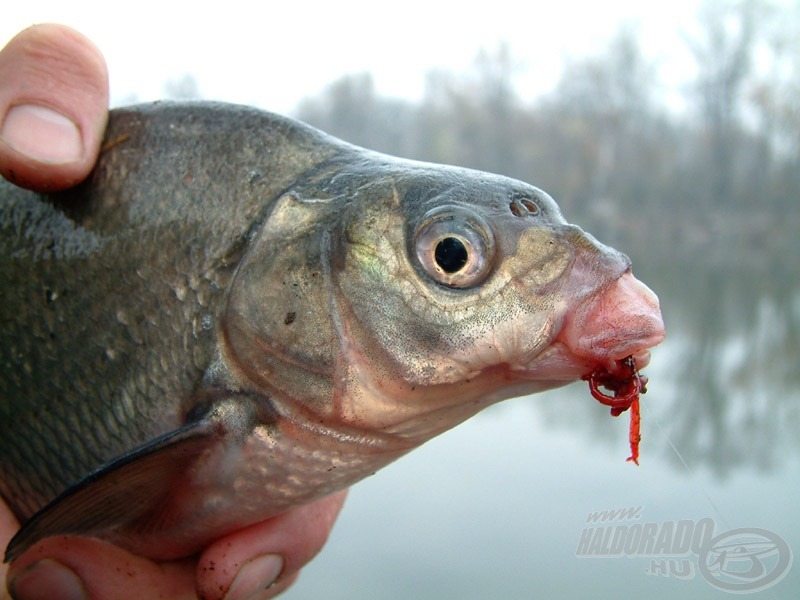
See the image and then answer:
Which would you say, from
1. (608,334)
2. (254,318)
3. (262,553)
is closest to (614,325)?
(608,334)

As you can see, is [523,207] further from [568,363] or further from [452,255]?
[568,363]

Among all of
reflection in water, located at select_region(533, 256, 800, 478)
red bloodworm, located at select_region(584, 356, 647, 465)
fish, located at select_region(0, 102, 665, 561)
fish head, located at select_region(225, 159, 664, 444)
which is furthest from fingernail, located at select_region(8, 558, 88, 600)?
reflection in water, located at select_region(533, 256, 800, 478)

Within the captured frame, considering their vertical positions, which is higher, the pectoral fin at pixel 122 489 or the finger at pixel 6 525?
the pectoral fin at pixel 122 489

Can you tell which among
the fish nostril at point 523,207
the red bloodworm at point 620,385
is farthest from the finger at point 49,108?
the red bloodworm at point 620,385

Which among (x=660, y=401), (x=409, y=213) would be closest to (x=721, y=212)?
(x=660, y=401)

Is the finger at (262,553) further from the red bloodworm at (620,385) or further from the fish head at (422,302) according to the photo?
the red bloodworm at (620,385)

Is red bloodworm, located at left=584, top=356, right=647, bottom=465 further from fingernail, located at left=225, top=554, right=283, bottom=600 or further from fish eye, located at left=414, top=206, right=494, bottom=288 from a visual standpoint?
fingernail, located at left=225, top=554, right=283, bottom=600

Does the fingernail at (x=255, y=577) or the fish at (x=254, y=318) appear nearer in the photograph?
the fish at (x=254, y=318)
